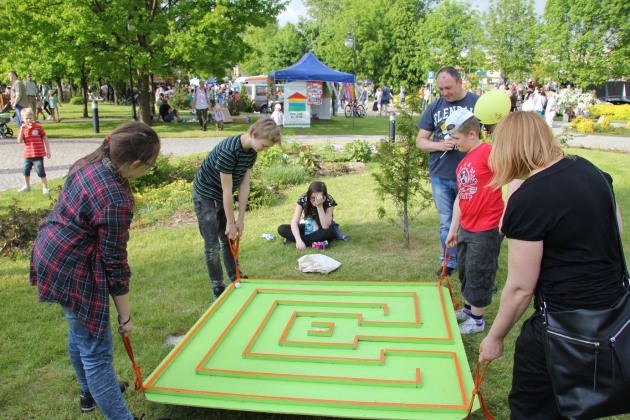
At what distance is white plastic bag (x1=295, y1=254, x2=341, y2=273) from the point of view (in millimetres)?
5387

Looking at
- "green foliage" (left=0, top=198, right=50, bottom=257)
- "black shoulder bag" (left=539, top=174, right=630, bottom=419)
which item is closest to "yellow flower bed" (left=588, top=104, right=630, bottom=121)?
"green foliage" (left=0, top=198, right=50, bottom=257)

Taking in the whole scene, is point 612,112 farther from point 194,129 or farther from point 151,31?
point 151,31

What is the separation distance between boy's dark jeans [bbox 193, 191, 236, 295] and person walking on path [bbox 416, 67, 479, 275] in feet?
6.81

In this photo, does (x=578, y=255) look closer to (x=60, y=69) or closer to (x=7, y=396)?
(x=7, y=396)

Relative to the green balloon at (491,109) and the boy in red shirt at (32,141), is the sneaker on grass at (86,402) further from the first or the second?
the boy in red shirt at (32,141)

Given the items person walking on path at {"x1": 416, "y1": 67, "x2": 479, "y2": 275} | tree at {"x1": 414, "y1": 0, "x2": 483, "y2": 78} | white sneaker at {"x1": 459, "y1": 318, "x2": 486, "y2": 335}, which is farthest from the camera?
tree at {"x1": 414, "y1": 0, "x2": 483, "y2": 78}

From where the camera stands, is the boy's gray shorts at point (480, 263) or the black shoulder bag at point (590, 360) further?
the boy's gray shorts at point (480, 263)

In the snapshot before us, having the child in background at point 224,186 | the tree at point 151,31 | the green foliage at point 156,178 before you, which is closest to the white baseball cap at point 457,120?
the child in background at point 224,186

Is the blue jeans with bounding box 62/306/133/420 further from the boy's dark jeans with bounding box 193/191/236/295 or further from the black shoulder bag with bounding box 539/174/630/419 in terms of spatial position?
the black shoulder bag with bounding box 539/174/630/419

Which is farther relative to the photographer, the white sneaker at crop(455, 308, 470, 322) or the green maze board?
the white sneaker at crop(455, 308, 470, 322)

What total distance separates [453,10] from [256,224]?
38.8 m

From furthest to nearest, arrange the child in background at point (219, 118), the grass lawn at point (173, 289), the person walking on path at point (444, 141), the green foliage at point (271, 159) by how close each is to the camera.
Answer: the child in background at point (219, 118)
the green foliage at point (271, 159)
the person walking on path at point (444, 141)
the grass lawn at point (173, 289)

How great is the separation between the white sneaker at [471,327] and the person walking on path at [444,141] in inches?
38.7

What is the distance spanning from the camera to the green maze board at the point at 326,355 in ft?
9.34
